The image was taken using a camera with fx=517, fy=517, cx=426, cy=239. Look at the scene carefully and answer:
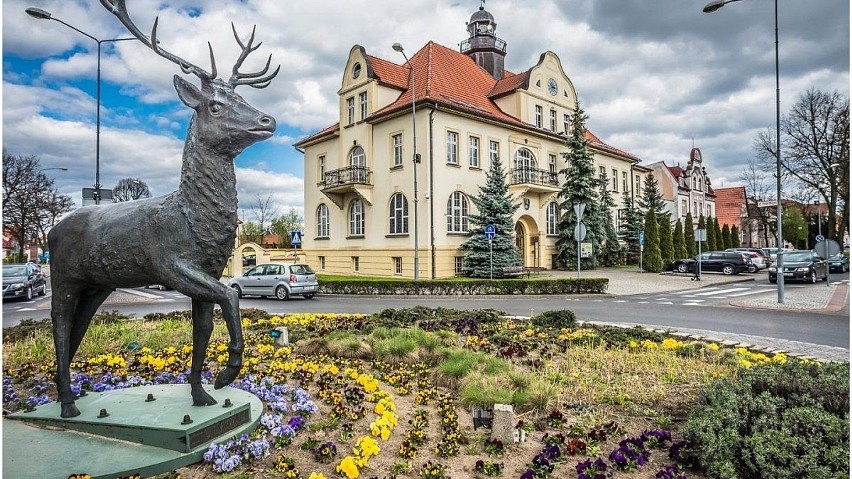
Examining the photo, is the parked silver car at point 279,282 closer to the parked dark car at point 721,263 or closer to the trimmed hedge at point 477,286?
the trimmed hedge at point 477,286

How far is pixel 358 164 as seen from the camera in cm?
3156

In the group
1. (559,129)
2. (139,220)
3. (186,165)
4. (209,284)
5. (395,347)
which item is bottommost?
(395,347)

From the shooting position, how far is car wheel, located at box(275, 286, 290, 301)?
19.8 m

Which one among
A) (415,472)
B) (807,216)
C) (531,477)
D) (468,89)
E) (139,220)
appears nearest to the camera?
(531,477)

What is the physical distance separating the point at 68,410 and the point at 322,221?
102 feet

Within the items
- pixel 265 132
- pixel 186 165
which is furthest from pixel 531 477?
pixel 186 165

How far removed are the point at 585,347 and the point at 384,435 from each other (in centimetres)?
460

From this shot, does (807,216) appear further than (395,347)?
Yes

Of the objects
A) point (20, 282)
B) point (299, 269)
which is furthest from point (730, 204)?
point (20, 282)

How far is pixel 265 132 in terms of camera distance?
408 centimetres

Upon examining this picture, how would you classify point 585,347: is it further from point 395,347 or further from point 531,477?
point 531,477

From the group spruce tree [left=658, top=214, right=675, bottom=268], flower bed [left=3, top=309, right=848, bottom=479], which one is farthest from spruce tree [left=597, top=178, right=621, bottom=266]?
flower bed [left=3, top=309, right=848, bottom=479]

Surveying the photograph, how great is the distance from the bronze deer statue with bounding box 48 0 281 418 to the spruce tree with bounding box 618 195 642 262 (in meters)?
42.2

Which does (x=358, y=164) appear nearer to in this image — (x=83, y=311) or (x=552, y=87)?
(x=552, y=87)
